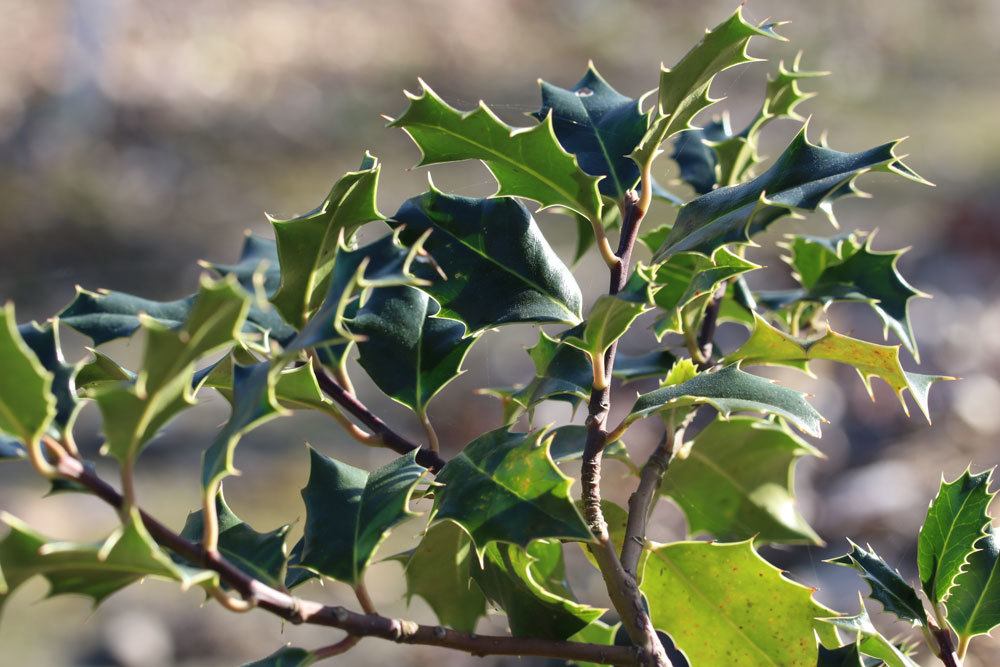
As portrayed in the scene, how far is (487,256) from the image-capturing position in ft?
2.10

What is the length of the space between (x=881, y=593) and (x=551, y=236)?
11.8ft

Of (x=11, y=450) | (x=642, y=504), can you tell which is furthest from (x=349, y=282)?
(x=642, y=504)

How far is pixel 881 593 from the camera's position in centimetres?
67

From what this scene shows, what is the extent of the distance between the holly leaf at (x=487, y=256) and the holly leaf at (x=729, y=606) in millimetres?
189

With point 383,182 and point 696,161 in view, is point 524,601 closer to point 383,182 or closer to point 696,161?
point 696,161

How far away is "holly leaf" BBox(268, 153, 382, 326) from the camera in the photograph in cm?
62

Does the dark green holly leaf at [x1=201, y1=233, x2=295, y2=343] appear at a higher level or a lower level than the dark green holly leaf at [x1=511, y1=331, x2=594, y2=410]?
higher

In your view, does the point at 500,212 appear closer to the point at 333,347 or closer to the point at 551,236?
the point at 333,347

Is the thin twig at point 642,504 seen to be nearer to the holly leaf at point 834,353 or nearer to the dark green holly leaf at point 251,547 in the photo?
the holly leaf at point 834,353

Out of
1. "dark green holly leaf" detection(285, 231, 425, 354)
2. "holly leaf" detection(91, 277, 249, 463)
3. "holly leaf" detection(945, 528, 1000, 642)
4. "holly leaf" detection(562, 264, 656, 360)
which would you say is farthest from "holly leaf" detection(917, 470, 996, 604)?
Answer: "holly leaf" detection(91, 277, 249, 463)

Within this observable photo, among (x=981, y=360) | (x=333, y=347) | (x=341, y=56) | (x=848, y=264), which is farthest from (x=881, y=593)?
(x=341, y=56)

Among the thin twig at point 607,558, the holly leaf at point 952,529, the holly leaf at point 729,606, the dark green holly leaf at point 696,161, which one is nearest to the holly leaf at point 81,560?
the thin twig at point 607,558

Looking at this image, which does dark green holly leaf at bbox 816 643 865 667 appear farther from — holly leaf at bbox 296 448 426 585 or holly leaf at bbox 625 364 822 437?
holly leaf at bbox 296 448 426 585

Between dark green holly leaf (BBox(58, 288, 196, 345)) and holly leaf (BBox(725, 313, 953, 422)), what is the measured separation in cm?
40
